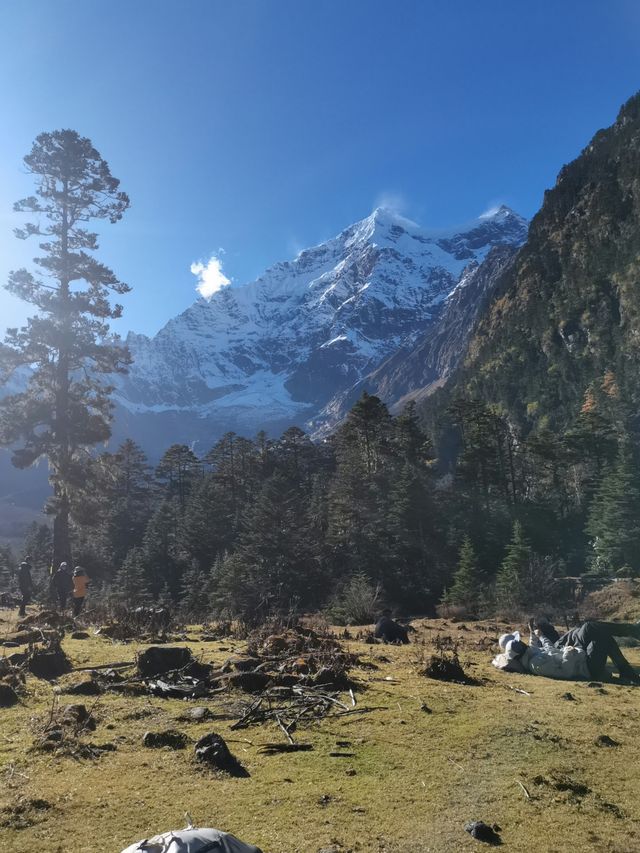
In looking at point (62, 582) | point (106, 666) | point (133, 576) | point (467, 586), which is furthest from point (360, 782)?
point (133, 576)

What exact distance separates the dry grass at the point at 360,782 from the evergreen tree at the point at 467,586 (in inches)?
839

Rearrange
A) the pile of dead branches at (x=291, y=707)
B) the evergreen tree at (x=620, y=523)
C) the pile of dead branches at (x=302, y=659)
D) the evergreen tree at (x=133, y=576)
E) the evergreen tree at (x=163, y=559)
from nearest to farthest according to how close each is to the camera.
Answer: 1. the pile of dead branches at (x=291, y=707)
2. the pile of dead branches at (x=302, y=659)
3. the evergreen tree at (x=620, y=523)
4. the evergreen tree at (x=133, y=576)
5. the evergreen tree at (x=163, y=559)

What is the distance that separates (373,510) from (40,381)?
2217 centimetres

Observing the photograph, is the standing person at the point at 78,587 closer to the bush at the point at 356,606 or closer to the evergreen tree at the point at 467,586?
the bush at the point at 356,606

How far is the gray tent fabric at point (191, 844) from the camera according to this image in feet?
9.76

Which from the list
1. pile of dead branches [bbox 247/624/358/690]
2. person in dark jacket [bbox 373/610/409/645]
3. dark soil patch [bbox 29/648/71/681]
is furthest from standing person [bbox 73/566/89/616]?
person in dark jacket [bbox 373/610/409/645]

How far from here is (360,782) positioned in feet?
16.2

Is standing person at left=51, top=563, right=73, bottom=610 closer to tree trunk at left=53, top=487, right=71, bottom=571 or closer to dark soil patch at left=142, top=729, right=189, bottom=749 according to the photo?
tree trunk at left=53, top=487, right=71, bottom=571

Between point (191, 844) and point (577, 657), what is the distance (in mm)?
8427

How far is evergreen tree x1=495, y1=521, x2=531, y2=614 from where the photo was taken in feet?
83.1

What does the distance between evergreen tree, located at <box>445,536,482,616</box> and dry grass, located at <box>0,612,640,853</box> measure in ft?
69.9

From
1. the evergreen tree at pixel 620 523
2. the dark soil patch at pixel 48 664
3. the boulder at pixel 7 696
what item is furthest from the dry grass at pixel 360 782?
the evergreen tree at pixel 620 523

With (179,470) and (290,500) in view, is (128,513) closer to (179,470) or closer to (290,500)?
(179,470)

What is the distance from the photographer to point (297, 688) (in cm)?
725
